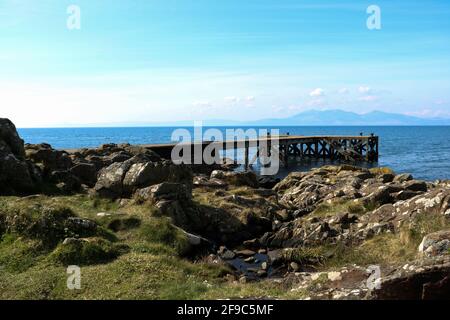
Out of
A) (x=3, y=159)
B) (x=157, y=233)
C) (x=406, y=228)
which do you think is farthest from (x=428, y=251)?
(x=3, y=159)

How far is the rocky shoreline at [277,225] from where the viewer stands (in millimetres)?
11078

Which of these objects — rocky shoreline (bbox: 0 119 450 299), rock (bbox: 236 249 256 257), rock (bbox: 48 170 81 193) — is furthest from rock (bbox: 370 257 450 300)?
rock (bbox: 48 170 81 193)

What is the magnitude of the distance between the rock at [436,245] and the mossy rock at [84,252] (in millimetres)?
10251

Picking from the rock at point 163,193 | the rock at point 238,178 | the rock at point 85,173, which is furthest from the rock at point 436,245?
the rock at point 238,178

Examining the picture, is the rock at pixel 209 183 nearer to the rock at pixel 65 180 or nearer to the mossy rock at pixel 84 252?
the rock at pixel 65 180

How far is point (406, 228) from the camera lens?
17281 mm

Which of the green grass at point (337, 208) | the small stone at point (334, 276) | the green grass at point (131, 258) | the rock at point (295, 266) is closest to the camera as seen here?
the small stone at point (334, 276)

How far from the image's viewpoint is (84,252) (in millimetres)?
15031

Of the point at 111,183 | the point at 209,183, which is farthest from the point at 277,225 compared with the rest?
the point at 209,183

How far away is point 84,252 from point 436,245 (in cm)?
1140

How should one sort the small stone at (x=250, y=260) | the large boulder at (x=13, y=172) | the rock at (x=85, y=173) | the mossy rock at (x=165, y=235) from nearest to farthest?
the mossy rock at (x=165, y=235), the small stone at (x=250, y=260), the large boulder at (x=13, y=172), the rock at (x=85, y=173)

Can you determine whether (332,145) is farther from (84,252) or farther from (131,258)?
(84,252)

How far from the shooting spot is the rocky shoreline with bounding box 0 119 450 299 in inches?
436
